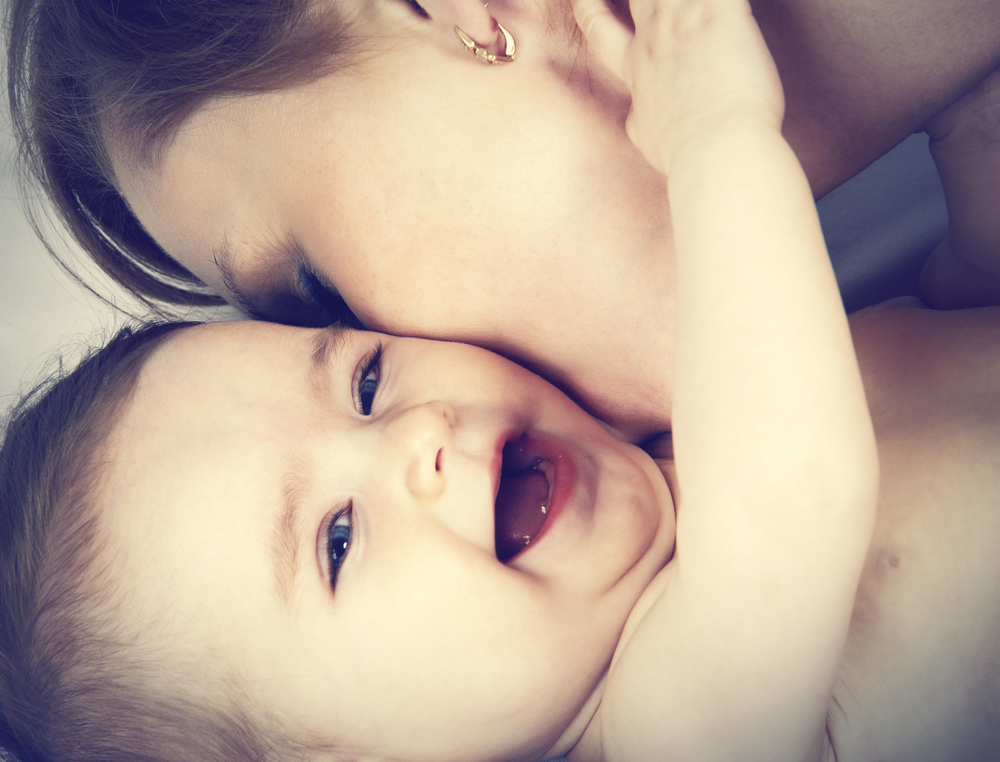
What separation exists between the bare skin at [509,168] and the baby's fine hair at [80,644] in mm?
294

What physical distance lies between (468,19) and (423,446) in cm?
45

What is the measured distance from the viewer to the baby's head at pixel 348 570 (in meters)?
0.67

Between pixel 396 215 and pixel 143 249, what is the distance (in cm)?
63

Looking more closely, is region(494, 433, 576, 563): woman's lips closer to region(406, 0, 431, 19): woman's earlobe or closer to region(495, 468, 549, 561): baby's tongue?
region(495, 468, 549, 561): baby's tongue

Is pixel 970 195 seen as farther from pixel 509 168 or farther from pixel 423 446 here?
pixel 423 446

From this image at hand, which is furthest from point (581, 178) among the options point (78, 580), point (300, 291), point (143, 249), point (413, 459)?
point (143, 249)

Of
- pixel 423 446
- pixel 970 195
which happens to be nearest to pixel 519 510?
pixel 423 446

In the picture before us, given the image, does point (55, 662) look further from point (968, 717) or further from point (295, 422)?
point (968, 717)

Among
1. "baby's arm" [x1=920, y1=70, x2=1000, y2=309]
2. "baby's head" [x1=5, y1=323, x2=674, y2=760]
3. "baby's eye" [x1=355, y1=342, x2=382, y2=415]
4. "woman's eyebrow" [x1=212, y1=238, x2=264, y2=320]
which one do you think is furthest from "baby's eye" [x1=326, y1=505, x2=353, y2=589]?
"baby's arm" [x1=920, y1=70, x2=1000, y2=309]

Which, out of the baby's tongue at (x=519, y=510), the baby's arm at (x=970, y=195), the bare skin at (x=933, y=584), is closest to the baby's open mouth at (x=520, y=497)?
the baby's tongue at (x=519, y=510)

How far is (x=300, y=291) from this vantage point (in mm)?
918

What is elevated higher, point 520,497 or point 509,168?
point 509,168

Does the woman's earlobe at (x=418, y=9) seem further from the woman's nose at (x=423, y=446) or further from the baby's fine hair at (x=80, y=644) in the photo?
the baby's fine hair at (x=80, y=644)

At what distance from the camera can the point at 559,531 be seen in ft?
2.35
